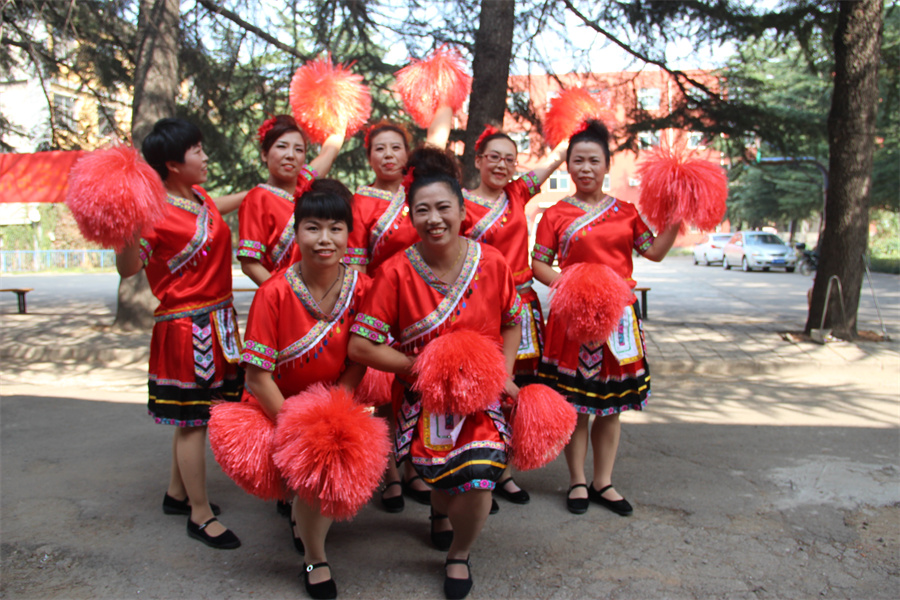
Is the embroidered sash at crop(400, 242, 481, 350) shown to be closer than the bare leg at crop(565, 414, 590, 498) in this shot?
Yes

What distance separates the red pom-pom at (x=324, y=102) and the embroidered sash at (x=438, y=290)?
1369 mm

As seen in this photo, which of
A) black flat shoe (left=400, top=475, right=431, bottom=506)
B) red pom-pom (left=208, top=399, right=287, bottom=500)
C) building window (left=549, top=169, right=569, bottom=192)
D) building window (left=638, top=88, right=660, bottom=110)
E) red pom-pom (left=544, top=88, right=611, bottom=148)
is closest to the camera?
red pom-pom (left=208, top=399, right=287, bottom=500)

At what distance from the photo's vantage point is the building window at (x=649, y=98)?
29.0 ft

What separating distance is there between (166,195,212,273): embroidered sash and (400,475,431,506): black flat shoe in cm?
159

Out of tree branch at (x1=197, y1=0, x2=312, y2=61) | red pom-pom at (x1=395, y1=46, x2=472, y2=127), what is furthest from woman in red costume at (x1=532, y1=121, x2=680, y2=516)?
tree branch at (x1=197, y1=0, x2=312, y2=61)

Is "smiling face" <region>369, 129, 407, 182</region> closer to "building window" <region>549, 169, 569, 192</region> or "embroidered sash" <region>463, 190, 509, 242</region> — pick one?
"embroidered sash" <region>463, 190, 509, 242</region>

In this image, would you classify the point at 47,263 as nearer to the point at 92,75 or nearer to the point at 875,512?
the point at 92,75

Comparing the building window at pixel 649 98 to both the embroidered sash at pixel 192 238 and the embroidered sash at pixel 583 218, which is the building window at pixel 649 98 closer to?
the embroidered sash at pixel 583 218

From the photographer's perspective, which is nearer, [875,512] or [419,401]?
[419,401]

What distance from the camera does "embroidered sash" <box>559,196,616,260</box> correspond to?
336cm

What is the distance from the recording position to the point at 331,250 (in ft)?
8.35

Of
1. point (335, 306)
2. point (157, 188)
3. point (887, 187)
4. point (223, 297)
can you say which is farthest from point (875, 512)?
point (887, 187)

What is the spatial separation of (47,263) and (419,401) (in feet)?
86.6

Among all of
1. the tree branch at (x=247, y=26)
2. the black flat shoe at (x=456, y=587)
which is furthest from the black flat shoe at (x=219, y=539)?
the tree branch at (x=247, y=26)
